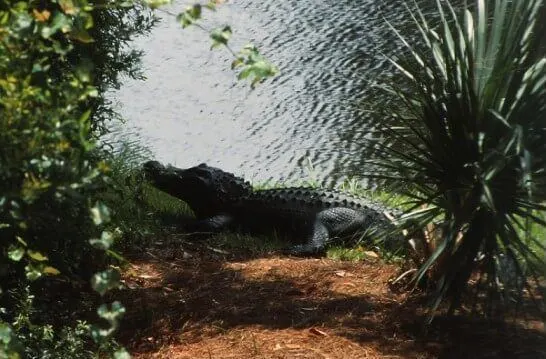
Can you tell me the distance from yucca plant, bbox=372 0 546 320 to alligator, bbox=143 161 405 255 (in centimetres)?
169

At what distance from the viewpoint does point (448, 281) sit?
3.46 meters

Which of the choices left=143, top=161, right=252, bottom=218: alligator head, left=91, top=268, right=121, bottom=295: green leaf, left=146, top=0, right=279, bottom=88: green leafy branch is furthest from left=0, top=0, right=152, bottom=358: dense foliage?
left=143, top=161, right=252, bottom=218: alligator head

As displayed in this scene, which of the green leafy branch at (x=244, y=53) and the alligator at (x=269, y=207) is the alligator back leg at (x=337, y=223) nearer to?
the alligator at (x=269, y=207)

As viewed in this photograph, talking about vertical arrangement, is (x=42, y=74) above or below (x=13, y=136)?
above

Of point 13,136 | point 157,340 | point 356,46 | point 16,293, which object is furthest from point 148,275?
point 356,46

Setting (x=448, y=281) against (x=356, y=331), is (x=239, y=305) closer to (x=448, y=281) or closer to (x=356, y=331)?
(x=356, y=331)

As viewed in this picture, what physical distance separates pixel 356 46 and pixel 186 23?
759cm

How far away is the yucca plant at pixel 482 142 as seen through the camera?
3.33 meters

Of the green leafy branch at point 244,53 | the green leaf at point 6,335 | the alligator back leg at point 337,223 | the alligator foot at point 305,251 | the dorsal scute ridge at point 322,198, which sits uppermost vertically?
the green leafy branch at point 244,53

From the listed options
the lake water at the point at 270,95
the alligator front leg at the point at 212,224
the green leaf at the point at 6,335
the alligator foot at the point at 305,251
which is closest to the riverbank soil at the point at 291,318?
the alligator foot at the point at 305,251

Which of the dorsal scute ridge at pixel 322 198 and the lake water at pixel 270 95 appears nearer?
the dorsal scute ridge at pixel 322 198

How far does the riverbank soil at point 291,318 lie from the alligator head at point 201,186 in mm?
1451

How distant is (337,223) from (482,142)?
91.1 inches

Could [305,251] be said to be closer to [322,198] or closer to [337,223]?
[337,223]
